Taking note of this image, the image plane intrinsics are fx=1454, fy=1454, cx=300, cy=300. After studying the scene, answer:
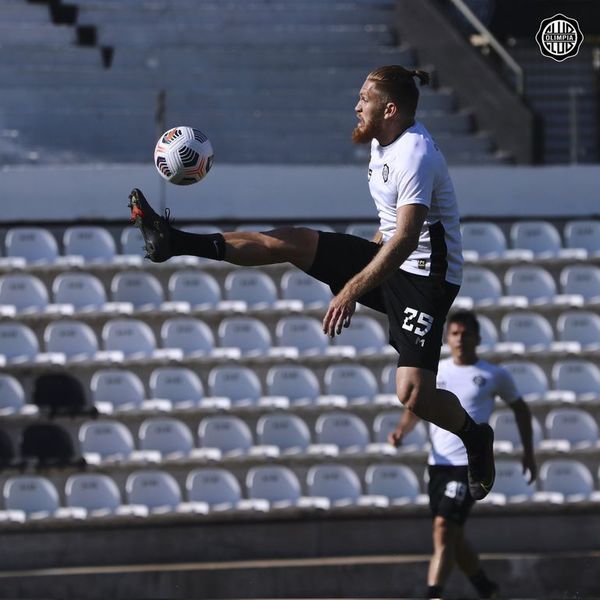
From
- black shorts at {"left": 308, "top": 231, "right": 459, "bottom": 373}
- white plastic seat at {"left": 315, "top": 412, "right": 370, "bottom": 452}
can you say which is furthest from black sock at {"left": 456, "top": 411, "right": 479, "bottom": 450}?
white plastic seat at {"left": 315, "top": 412, "right": 370, "bottom": 452}

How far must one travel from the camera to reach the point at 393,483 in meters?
10.4

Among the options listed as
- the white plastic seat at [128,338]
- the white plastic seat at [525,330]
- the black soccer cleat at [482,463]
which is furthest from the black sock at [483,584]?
the white plastic seat at [128,338]

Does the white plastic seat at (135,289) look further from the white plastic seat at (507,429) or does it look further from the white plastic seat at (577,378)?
the white plastic seat at (577,378)

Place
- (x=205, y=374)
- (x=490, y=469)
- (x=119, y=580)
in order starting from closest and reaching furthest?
(x=490, y=469)
(x=119, y=580)
(x=205, y=374)

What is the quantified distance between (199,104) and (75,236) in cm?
206

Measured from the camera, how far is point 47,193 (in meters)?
11.3

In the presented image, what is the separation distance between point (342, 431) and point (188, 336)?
1.37m

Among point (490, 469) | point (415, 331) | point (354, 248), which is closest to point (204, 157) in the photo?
point (354, 248)

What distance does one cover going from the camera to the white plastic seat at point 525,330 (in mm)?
11016

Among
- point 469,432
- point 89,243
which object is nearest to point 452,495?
point 469,432

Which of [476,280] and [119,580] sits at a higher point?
[476,280]

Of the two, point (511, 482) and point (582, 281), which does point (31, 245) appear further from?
point (582, 281)

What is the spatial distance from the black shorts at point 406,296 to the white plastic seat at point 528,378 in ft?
15.4

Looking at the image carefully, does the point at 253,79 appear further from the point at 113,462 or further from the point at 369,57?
the point at 113,462
